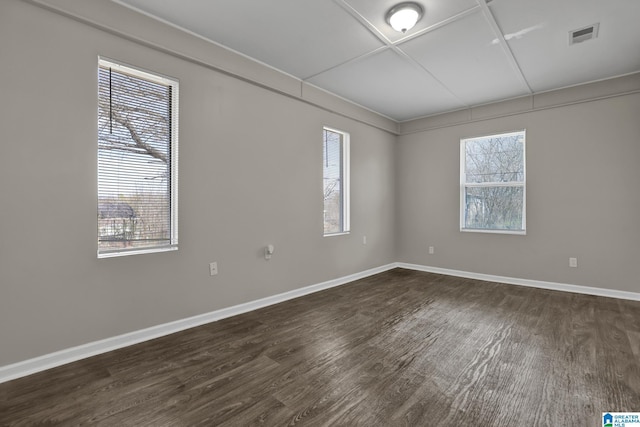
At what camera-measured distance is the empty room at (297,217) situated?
74.0 inches

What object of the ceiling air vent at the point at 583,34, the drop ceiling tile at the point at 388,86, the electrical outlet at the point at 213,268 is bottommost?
the electrical outlet at the point at 213,268

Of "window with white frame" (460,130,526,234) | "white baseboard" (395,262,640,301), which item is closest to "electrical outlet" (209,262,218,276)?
"white baseboard" (395,262,640,301)

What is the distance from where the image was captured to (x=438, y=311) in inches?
127

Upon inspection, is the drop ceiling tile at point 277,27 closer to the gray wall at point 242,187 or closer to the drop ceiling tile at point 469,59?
the gray wall at point 242,187

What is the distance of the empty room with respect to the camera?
74.0 inches

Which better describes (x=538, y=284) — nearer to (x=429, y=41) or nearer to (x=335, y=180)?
(x=335, y=180)

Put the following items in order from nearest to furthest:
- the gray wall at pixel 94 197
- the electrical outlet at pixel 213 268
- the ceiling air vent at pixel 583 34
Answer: the gray wall at pixel 94 197 < the ceiling air vent at pixel 583 34 < the electrical outlet at pixel 213 268

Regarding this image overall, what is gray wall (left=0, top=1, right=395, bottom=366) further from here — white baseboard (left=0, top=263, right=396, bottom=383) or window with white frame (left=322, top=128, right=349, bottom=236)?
window with white frame (left=322, top=128, right=349, bottom=236)

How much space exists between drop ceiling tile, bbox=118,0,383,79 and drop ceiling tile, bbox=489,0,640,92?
1.15 metres

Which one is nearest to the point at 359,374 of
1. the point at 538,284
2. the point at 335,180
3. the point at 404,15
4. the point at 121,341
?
the point at 121,341

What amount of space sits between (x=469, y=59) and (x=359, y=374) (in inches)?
124

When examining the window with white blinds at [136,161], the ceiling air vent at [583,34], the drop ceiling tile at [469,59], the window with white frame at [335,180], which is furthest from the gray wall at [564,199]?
the window with white blinds at [136,161]

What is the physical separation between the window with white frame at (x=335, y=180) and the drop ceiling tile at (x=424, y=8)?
1.79m

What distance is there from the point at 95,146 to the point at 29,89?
0.48 metres
